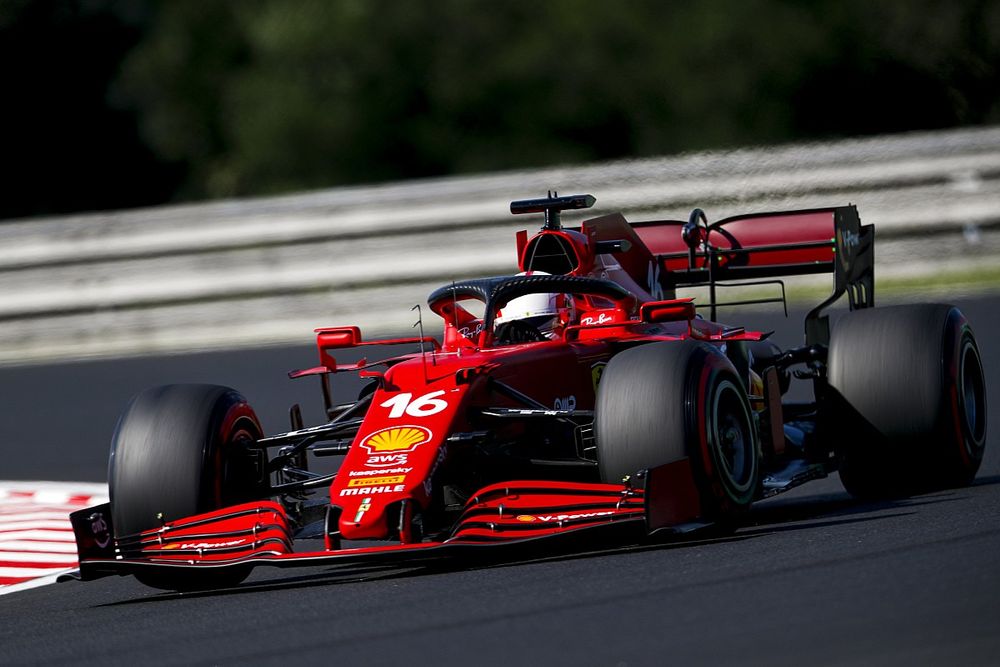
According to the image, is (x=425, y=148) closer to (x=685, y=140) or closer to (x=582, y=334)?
(x=685, y=140)

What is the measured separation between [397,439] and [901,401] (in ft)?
7.68

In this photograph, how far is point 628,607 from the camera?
472 cm

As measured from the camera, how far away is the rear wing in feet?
27.0

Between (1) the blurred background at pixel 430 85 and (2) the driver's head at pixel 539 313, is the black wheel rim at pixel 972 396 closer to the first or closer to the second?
(2) the driver's head at pixel 539 313

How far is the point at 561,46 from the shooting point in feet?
54.3

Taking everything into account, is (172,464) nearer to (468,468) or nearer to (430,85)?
(468,468)

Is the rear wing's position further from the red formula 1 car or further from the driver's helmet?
the driver's helmet

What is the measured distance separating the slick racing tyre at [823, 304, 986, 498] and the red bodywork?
1.82 feet

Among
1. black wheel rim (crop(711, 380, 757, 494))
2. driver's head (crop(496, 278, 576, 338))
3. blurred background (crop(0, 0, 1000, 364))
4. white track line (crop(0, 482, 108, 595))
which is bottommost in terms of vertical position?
white track line (crop(0, 482, 108, 595))

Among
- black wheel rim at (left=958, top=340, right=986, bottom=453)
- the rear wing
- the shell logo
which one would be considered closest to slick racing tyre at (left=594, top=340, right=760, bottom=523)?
the shell logo

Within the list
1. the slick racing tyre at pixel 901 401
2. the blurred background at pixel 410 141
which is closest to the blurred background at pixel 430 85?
the blurred background at pixel 410 141

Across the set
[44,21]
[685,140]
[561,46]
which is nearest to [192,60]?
[44,21]

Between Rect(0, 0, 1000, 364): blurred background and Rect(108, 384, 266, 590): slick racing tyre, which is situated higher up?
Rect(0, 0, 1000, 364): blurred background

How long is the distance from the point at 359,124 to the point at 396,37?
961mm
